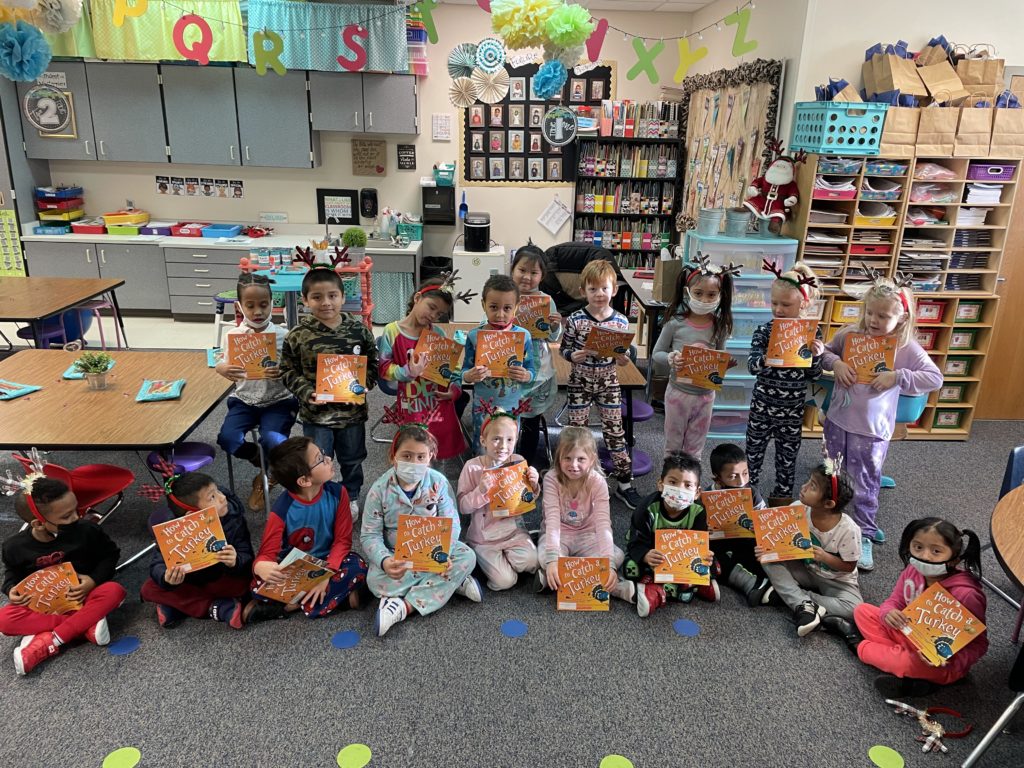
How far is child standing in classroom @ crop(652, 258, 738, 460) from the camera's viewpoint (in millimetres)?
3207

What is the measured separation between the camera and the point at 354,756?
198 cm

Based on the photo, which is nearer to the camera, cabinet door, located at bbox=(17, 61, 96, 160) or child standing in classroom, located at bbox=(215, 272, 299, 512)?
child standing in classroom, located at bbox=(215, 272, 299, 512)

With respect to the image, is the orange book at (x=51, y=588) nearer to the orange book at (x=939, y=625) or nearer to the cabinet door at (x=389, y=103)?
the orange book at (x=939, y=625)

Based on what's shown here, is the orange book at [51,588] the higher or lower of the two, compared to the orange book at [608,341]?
lower

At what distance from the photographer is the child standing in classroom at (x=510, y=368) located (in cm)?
294

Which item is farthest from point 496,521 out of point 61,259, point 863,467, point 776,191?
point 61,259

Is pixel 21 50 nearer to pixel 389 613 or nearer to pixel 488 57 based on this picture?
pixel 488 57

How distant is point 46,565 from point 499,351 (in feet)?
5.77

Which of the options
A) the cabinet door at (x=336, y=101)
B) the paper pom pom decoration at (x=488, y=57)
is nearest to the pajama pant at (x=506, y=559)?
the paper pom pom decoration at (x=488, y=57)

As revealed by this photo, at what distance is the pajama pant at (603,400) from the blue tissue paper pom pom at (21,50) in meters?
3.05

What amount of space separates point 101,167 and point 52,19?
11.5 ft

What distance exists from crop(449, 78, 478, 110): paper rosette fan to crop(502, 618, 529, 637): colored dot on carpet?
3009 millimetres

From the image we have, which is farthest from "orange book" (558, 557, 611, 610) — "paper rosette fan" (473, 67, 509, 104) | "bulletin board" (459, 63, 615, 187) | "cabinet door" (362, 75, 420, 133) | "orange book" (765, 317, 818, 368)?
"bulletin board" (459, 63, 615, 187)

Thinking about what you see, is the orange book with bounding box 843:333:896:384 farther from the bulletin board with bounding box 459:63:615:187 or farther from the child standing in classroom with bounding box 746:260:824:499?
the bulletin board with bounding box 459:63:615:187
